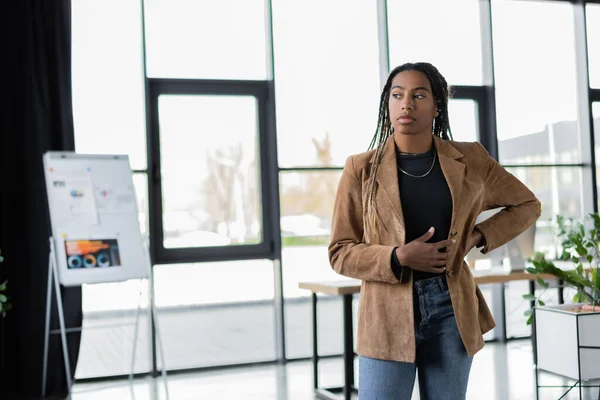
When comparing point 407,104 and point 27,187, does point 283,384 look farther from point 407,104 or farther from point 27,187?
point 407,104

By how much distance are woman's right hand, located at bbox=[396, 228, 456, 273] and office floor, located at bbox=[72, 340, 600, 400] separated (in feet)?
9.44

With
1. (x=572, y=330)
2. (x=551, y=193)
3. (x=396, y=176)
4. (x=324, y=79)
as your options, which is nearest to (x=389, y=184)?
(x=396, y=176)

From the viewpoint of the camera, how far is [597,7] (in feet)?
21.7

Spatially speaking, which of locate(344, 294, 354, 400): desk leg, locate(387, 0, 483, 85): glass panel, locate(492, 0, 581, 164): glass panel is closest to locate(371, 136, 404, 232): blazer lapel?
locate(344, 294, 354, 400): desk leg

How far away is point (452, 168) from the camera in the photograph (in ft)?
5.30

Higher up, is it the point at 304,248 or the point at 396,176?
the point at 396,176

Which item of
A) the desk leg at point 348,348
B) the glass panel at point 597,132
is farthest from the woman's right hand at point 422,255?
the glass panel at point 597,132

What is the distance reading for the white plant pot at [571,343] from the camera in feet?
8.89

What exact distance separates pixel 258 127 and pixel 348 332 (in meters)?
2.08

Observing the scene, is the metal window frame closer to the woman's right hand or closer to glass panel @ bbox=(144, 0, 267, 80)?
glass panel @ bbox=(144, 0, 267, 80)

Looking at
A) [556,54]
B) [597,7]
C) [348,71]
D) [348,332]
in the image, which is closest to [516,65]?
[556,54]

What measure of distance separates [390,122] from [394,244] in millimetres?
355

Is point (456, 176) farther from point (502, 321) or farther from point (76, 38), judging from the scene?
point (502, 321)

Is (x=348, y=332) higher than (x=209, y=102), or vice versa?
(x=209, y=102)
